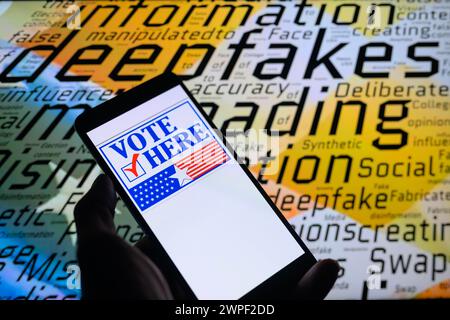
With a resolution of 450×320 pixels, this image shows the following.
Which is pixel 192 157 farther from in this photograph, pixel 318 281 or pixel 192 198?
pixel 318 281

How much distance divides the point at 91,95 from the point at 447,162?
444 mm

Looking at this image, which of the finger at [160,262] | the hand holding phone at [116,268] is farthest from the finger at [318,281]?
the finger at [160,262]

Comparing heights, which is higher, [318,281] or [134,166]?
[134,166]

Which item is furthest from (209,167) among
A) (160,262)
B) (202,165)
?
(160,262)

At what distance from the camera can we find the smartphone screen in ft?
1.93

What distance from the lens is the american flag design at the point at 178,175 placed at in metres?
0.60

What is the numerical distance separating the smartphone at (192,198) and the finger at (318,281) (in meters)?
0.02

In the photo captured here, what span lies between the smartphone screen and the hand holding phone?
0.02m

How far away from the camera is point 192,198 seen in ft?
2.00

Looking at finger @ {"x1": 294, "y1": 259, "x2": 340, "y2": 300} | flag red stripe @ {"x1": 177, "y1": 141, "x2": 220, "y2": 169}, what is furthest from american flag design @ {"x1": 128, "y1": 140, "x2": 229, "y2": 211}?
finger @ {"x1": 294, "y1": 259, "x2": 340, "y2": 300}

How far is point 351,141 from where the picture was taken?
0.72 meters

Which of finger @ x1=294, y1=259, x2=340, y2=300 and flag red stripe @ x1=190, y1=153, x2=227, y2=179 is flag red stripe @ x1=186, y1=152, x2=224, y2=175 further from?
finger @ x1=294, y1=259, x2=340, y2=300

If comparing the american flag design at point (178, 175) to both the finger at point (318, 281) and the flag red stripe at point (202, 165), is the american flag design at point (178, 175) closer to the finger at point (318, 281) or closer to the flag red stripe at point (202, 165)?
the flag red stripe at point (202, 165)
